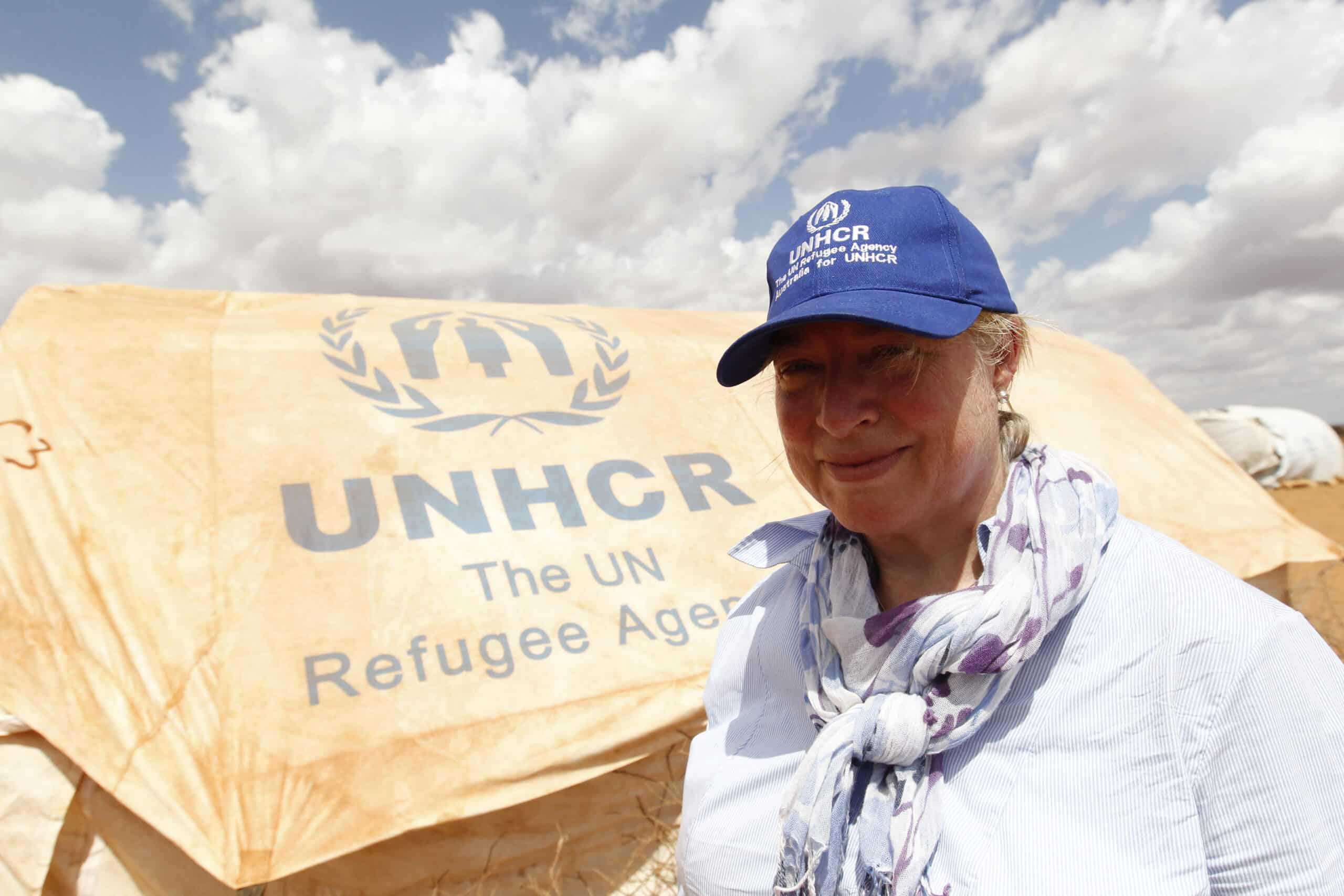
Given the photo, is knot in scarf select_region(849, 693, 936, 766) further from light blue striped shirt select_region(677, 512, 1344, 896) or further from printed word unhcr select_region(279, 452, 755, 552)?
printed word unhcr select_region(279, 452, 755, 552)

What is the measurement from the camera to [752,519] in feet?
10.4

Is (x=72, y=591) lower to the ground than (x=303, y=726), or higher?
higher

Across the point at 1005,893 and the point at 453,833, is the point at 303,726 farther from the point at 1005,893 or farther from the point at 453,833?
the point at 1005,893

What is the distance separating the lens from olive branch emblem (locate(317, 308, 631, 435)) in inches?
119

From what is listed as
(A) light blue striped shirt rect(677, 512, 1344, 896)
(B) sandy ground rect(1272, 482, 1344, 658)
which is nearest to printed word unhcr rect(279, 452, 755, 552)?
(A) light blue striped shirt rect(677, 512, 1344, 896)

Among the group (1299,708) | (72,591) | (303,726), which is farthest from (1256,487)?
(72,591)

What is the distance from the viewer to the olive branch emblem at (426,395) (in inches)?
119

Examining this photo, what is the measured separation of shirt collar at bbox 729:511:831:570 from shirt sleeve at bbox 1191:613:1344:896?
1.90 feet

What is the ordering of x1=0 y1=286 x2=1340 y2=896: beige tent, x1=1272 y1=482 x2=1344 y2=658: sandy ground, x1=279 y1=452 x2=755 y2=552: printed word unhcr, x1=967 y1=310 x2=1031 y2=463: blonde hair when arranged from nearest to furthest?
x1=967 y1=310 x2=1031 y2=463: blonde hair < x1=0 y1=286 x2=1340 y2=896: beige tent < x1=279 y1=452 x2=755 y2=552: printed word unhcr < x1=1272 y1=482 x2=1344 y2=658: sandy ground

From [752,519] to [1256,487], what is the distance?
2.85m

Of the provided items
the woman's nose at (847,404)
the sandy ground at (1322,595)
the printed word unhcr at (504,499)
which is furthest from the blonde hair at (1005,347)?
the sandy ground at (1322,595)

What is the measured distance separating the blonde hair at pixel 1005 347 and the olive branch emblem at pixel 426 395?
2.26m

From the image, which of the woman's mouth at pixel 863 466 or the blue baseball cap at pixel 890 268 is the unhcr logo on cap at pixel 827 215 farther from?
the woman's mouth at pixel 863 466

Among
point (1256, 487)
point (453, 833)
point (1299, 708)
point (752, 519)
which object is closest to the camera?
point (1299, 708)
